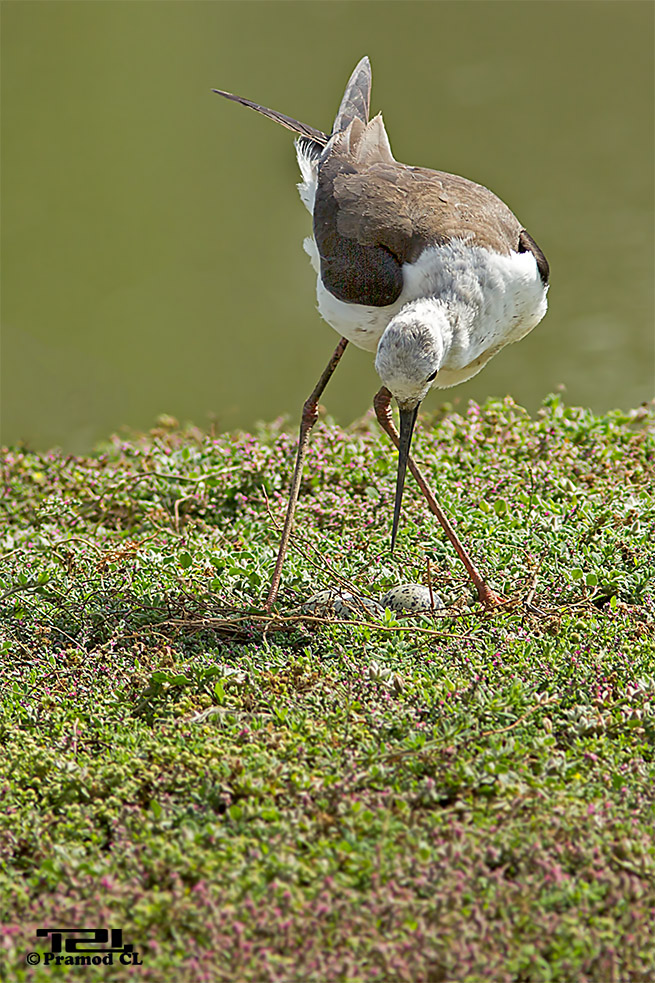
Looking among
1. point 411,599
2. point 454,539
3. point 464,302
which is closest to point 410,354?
point 464,302

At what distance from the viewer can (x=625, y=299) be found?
904cm

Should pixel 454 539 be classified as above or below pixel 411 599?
above

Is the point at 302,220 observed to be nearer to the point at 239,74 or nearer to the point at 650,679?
the point at 239,74

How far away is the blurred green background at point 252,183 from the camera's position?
28.3 ft

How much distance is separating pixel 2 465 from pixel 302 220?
18.7 ft

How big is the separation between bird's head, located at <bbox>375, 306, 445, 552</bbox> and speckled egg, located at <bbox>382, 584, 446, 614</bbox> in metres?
0.73

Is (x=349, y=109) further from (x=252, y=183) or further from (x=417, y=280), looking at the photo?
(x=252, y=183)

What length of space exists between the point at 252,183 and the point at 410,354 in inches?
309

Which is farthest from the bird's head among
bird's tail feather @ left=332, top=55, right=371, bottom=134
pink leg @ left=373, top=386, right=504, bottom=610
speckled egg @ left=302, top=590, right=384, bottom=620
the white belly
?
bird's tail feather @ left=332, top=55, right=371, bottom=134

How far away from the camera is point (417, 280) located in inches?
145

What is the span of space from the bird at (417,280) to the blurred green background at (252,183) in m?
3.77

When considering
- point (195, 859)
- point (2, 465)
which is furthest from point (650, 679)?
point (2, 465)

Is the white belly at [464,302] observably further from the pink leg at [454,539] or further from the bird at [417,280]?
the pink leg at [454,539]

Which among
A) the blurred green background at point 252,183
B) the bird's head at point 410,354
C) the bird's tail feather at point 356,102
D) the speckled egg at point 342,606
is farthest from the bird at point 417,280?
the blurred green background at point 252,183
